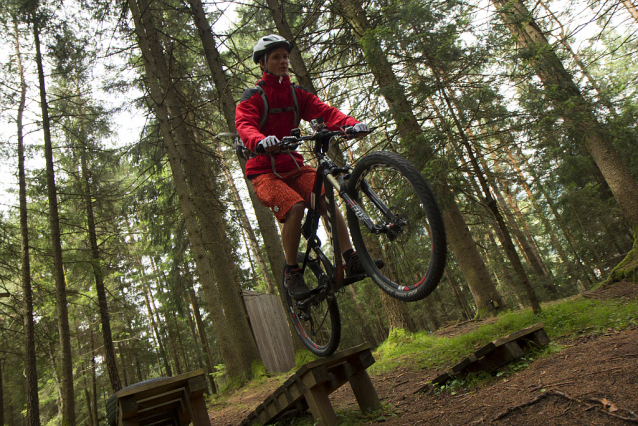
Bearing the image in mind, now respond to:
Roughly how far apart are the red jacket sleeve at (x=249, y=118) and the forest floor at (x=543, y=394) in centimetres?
259

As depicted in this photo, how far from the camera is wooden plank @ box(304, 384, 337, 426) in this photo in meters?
3.45

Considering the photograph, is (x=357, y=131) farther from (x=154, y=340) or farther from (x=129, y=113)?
(x=154, y=340)

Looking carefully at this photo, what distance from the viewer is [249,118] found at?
2975 millimetres

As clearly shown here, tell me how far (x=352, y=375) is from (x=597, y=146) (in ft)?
29.4

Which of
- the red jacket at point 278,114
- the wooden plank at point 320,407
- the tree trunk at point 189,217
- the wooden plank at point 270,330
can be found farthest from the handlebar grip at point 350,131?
the wooden plank at point 270,330

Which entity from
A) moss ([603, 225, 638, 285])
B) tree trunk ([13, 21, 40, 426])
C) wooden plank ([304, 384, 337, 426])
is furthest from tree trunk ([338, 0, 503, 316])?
tree trunk ([13, 21, 40, 426])

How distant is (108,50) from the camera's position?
911 cm

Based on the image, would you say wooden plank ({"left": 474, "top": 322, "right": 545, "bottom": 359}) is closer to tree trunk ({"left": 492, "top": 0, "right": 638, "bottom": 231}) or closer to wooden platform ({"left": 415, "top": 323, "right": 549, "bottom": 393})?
wooden platform ({"left": 415, "top": 323, "right": 549, "bottom": 393})

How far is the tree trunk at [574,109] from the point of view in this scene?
6914 mm

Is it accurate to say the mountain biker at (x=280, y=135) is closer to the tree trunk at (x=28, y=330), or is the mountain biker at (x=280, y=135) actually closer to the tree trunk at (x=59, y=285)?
the tree trunk at (x=59, y=285)

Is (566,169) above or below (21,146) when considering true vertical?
below

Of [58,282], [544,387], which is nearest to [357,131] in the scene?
[544,387]

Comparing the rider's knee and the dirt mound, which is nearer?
the rider's knee

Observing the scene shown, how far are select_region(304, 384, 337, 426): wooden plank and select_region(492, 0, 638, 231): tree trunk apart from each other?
5902 millimetres
